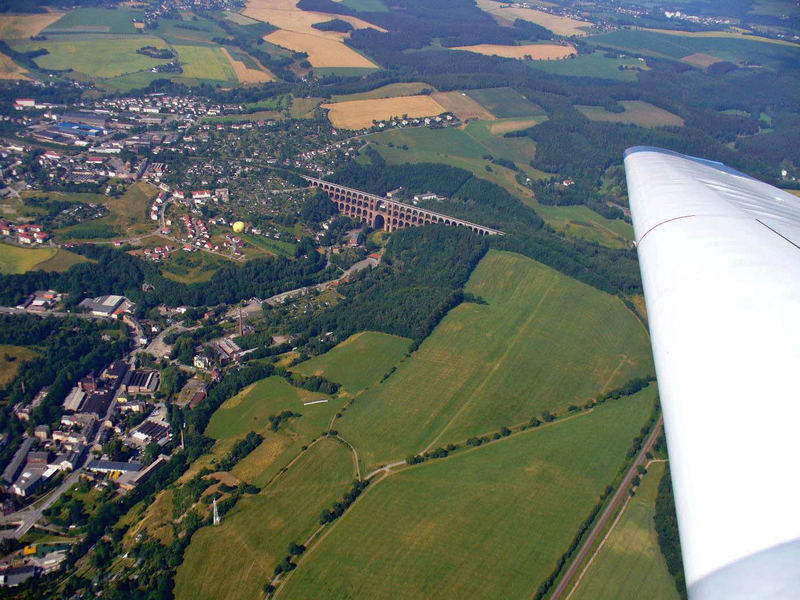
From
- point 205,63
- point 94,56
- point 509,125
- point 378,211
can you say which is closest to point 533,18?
point 509,125

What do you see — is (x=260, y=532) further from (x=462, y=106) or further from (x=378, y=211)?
(x=462, y=106)

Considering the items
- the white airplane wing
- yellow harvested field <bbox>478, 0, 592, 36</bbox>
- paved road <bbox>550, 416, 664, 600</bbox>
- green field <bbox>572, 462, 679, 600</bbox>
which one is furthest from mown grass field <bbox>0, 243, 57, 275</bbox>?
yellow harvested field <bbox>478, 0, 592, 36</bbox>

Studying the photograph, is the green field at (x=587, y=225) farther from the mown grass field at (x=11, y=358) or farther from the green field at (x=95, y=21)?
the green field at (x=95, y=21)

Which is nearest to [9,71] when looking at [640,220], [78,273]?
[78,273]

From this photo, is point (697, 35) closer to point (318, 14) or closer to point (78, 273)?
point (318, 14)

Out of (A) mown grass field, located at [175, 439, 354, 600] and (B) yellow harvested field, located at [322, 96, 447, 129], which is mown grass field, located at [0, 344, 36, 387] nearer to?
(A) mown grass field, located at [175, 439, 354, 600]
